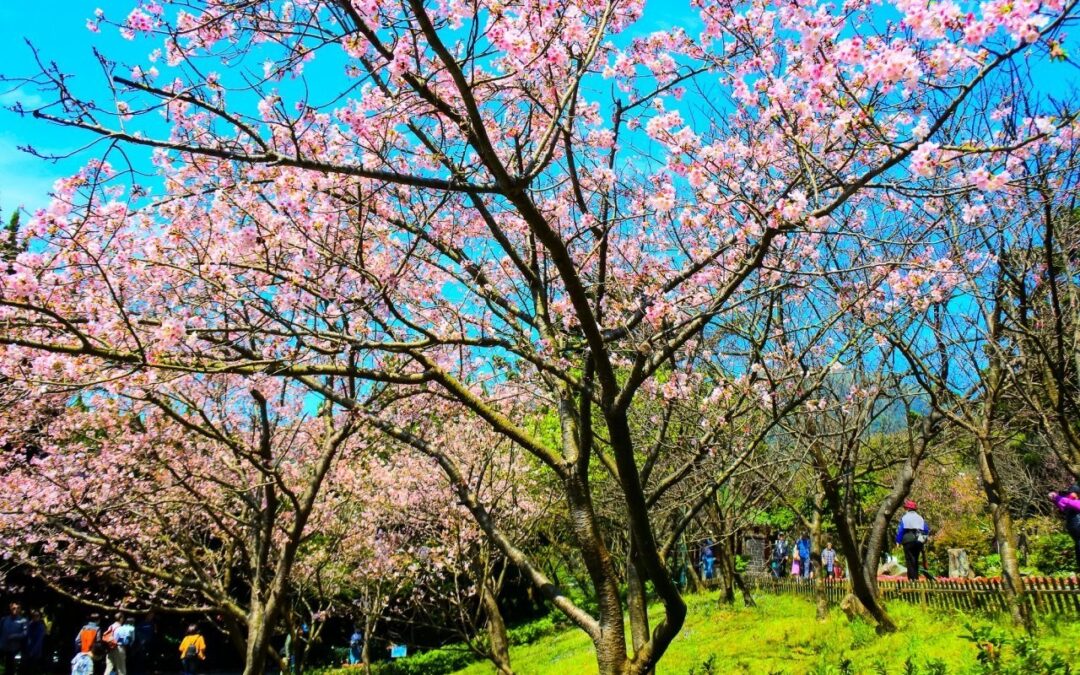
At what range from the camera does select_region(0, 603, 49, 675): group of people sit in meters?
12.8

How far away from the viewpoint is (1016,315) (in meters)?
6.71

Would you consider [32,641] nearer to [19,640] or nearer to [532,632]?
[19,640]

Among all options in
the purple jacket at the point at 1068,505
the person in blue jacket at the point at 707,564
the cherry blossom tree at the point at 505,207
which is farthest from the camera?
the person in blue jacket at the point at 707,564

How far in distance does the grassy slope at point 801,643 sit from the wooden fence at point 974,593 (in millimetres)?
277

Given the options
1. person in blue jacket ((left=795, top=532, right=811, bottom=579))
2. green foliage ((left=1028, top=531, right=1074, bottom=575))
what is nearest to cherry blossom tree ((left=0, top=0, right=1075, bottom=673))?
green foliage ((left=1028, top=531, right=1074, bottom=575))

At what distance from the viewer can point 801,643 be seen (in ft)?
30.7

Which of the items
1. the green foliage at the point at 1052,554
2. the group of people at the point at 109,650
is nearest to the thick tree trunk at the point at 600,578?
the group of people at the point at 109,650

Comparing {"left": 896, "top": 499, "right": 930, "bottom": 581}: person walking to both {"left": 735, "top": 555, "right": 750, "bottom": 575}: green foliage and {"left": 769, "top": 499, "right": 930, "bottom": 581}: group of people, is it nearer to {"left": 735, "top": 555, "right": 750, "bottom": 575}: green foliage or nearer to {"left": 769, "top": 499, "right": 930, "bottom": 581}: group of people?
{"left": 769, "top": 499, "right": 930, "bottom": 581}: group of people

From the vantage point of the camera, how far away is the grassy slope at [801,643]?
705cm

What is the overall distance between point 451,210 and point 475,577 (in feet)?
27.0

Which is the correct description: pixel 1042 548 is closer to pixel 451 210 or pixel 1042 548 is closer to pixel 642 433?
pixel 642 433

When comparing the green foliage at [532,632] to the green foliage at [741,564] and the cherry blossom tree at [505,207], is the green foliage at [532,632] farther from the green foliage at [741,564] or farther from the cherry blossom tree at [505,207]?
the cherry blossom tree at [505,207]

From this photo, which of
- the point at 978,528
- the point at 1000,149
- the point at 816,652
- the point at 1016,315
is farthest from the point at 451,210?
the point at 978,528

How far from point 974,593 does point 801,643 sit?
216 cm
